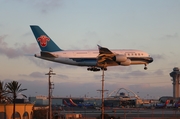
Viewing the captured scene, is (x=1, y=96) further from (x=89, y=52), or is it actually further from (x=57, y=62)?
(x=89, y=52)

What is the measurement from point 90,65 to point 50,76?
30.5 feet

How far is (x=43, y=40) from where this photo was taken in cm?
8600

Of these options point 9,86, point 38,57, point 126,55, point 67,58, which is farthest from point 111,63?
point 9,86

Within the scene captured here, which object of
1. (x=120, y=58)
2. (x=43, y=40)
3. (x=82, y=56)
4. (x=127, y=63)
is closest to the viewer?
(x=120, y=58)

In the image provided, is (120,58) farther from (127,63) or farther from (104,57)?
(104,57)

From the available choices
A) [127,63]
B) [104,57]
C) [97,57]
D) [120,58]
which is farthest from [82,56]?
[127,63]

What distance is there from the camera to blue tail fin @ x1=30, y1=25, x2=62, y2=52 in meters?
84.9

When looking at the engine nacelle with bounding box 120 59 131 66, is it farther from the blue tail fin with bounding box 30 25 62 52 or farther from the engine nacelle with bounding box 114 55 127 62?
the blue tail fin with bounding box 30 25 62 52

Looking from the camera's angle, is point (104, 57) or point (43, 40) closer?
point (104, 57)

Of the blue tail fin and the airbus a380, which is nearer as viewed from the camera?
the airbus a380

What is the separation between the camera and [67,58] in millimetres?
80812

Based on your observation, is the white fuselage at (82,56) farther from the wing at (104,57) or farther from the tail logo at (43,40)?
the tail logo at (43,40)

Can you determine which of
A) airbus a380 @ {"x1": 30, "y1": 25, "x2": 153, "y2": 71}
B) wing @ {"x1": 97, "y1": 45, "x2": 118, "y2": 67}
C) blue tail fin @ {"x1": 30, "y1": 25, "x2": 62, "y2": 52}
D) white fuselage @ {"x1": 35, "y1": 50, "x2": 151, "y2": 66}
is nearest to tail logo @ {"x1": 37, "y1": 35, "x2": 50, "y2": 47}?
blue tail fin @ {"x1": 30, "y1": 25, "x2": 62, "y2": 52}

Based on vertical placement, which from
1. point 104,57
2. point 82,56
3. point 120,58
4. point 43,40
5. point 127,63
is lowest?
point 127,63
